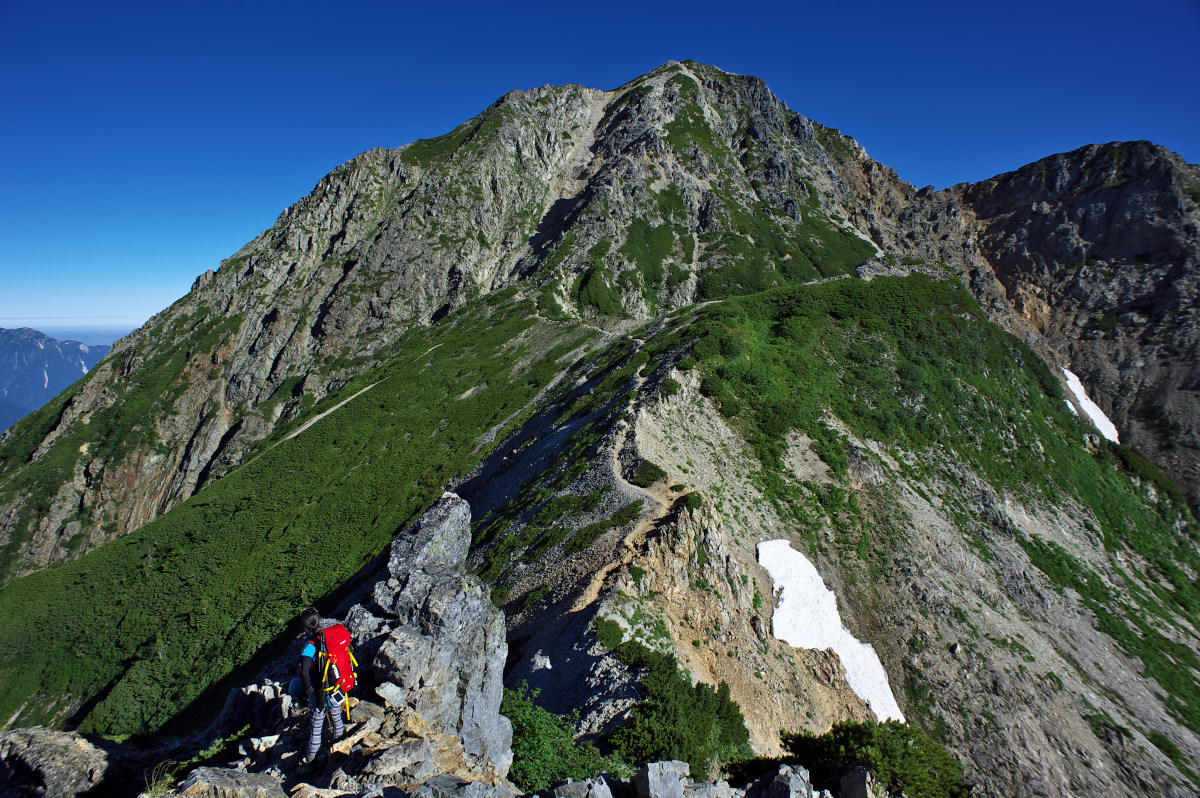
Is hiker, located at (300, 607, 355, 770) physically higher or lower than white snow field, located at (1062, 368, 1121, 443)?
lower

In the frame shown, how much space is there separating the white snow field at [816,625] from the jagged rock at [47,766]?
24.5m

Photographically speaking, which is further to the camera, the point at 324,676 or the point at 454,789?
the point at 324,676

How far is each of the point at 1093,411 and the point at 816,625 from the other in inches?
3465

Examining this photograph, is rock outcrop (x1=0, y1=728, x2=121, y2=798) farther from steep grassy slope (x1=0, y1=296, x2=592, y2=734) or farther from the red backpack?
steep grassy slope (x1=0, y1=296, x2=592, y2=734)

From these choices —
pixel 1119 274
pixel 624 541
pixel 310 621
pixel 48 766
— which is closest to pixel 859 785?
pixel 624 541

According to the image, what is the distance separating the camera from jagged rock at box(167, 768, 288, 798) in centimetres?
862

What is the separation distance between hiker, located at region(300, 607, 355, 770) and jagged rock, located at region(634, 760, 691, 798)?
6978 mm

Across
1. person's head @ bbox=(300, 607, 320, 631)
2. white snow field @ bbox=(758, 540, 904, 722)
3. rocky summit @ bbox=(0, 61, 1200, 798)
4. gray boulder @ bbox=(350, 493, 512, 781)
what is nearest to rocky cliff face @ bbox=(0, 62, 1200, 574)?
rocky summit @ bbox=(0, 61, 1200, 798)

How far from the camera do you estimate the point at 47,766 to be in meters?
10.7

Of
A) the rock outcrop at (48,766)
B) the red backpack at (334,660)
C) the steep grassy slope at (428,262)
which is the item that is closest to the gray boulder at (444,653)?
the red backpack at (334,660)

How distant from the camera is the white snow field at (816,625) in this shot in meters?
25.4

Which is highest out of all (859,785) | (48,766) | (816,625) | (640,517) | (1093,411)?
(1093,411)

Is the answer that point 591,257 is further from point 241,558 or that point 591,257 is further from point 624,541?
point 624,541

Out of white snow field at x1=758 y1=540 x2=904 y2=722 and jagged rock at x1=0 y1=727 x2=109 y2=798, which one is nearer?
Result: jagged rock at x1=0 y1=727 x2=109 y2=798
